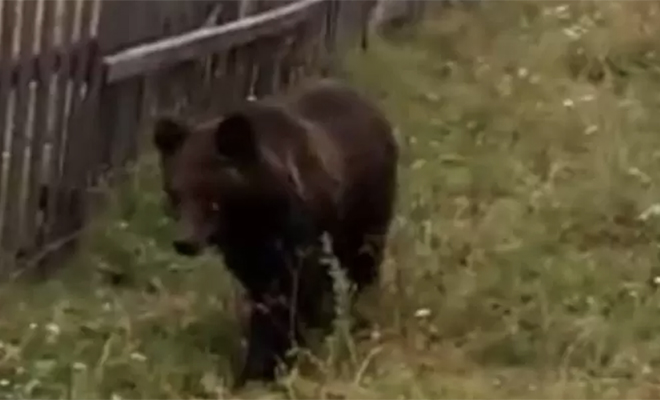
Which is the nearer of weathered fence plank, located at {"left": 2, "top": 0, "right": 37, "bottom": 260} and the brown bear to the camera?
the brown bear

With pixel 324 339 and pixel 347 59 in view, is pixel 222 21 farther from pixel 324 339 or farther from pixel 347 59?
pixel 324 339

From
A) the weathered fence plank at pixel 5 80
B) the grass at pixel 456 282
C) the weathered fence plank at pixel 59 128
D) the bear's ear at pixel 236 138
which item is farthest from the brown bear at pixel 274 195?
the weathered fence plank at pixel 59 128

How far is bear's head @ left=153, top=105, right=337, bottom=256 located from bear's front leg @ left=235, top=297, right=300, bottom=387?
0.36 m

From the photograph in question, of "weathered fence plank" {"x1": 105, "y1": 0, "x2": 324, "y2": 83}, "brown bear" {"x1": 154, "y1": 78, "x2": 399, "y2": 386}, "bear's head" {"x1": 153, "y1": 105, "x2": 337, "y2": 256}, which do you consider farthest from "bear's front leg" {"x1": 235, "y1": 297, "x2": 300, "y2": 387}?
"weathered fence plank" {"x1": 105, "y1": 0, "x2": 324, "y2": 83}

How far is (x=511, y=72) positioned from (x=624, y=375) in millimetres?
4078

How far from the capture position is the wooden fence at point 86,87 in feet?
19.3

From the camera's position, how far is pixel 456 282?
5.68 metres

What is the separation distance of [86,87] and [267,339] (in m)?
1.64

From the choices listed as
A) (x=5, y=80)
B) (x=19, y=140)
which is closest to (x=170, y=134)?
(x=5, y=80)

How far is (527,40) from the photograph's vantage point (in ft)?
31.0

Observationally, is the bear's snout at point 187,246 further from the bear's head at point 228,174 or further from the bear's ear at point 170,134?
the bear's ear at point 170,134

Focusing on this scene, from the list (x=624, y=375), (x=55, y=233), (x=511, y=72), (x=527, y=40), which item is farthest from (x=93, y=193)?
(x=527, y=40)

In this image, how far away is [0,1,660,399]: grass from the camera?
488 centimetres

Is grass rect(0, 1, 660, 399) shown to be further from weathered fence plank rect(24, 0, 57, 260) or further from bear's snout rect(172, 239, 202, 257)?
bear's snout rect(172, 239, 202, 257)
